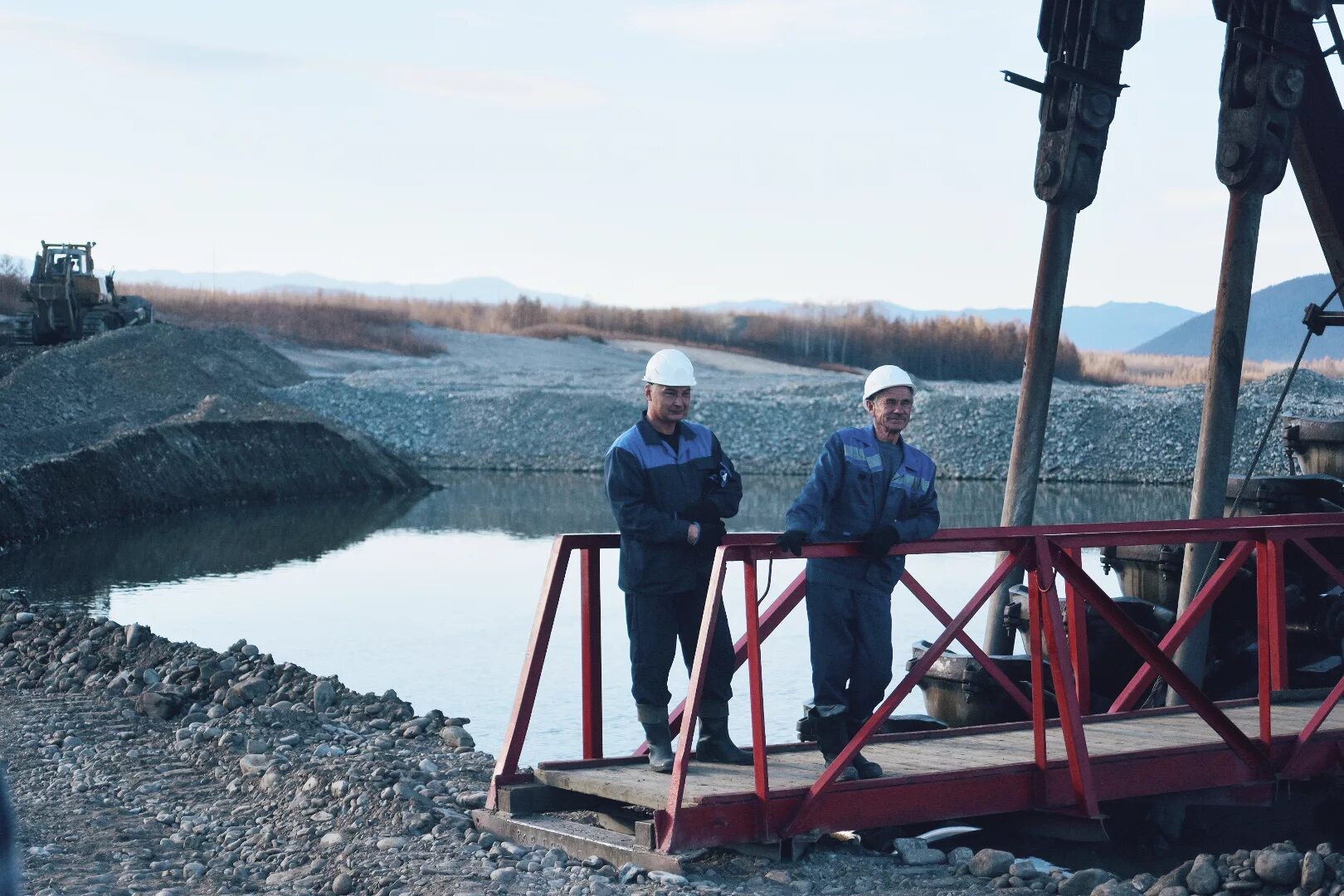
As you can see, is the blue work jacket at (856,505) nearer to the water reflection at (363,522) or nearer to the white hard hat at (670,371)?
the white hard hat at (670,371)

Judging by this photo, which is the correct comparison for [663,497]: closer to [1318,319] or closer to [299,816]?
[299,816]

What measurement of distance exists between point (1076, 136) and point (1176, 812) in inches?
177

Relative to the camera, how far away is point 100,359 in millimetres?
39844

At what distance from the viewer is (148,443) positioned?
2917cm

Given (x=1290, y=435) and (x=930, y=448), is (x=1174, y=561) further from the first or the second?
(x=930, y=448)

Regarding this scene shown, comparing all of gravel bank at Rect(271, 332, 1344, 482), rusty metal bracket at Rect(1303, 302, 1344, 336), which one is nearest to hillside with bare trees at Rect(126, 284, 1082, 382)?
gravel bank at Rect(271, 332, 1344, 482)

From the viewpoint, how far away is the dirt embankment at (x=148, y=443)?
25875 millimetres

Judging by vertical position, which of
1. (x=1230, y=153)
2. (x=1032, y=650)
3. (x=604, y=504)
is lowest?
(x=604, y=504)

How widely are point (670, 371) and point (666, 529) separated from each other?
63cm

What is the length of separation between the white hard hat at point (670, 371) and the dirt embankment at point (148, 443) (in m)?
18.8

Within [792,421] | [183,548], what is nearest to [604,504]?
[183,548]

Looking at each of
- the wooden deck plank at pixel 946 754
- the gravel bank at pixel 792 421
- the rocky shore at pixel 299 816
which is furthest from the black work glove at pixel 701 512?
the gravel bank at pixel 792 421

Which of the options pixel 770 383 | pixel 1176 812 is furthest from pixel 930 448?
pixel 1176 812

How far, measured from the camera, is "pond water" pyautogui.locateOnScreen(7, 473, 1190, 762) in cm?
1274
